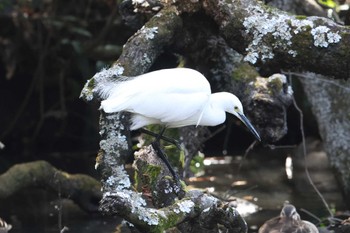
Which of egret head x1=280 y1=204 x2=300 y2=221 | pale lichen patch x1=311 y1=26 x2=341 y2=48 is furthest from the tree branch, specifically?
egret head x1=280 y1=204 x2=300 y2=221

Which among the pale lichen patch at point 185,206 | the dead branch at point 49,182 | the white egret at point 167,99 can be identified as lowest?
the dead branch at point 49,182

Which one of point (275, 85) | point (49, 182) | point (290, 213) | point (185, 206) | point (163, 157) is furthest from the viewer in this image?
point (49, 182)

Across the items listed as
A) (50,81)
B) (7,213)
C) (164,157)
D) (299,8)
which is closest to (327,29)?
(164,157)

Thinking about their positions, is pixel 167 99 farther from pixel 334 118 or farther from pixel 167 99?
pixel 334 118

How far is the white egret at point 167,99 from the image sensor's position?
5.52 meters

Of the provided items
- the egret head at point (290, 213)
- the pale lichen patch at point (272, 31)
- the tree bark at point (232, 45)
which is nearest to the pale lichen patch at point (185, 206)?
the tree bark at point (232, 45)

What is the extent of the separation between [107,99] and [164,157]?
2.28 ft

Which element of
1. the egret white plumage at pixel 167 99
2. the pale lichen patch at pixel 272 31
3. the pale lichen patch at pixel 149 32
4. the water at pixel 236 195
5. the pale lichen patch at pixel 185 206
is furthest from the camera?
the water at pixel 236 195

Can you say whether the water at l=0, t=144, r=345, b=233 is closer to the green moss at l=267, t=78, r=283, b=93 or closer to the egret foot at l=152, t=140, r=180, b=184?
the green moss at l=267, t=78, r=283, b=93

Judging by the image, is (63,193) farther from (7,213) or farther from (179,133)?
(179,133)

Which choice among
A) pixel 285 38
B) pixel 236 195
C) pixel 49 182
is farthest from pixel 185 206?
pixel 236 195

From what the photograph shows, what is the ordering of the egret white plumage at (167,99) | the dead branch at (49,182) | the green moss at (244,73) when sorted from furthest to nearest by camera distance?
1. the dead branch at (49,182)
2. the green moss at (244,73)
3. the egret white plumage at (167,99)

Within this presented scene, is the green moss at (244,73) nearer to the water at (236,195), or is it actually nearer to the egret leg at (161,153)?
the egret leg at (161,153)

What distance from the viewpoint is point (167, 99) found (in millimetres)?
5625
